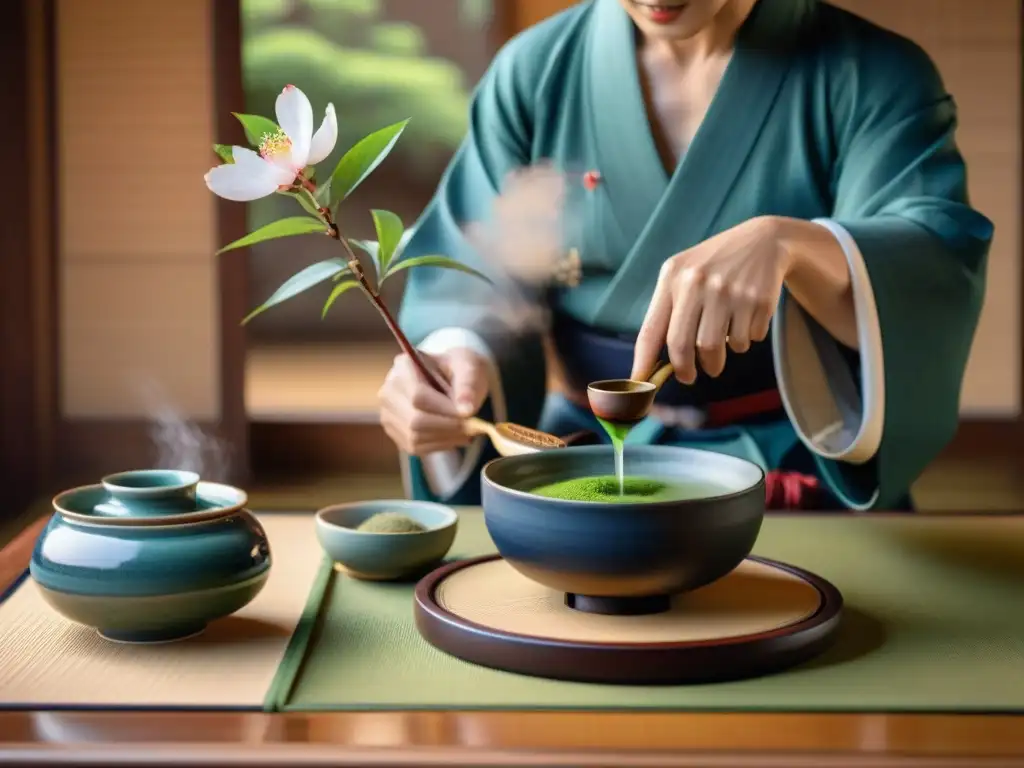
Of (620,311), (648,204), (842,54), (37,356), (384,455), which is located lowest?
(384,455)

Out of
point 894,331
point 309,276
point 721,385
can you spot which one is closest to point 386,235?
point 309,276

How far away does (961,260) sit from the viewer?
1.48 meters

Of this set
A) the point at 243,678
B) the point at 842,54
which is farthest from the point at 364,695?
the point at 842,54

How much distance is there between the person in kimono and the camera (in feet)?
4.64

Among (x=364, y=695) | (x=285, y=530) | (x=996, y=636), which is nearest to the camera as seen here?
(x=364, y=695)


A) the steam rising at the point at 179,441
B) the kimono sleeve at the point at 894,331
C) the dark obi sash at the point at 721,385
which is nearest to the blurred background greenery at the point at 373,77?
the steam rising at the point at 179,441

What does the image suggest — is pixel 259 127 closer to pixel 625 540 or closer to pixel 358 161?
pixel 358 161

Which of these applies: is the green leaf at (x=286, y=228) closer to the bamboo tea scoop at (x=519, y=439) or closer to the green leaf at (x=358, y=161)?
the green leaf at (x=358, y=161)

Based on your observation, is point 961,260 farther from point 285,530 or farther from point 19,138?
point 19,138

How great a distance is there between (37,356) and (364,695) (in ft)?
9.90

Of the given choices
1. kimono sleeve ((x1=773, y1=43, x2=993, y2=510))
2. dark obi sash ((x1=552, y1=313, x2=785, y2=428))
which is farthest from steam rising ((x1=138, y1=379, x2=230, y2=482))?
kimono sleeve ((x1=773, y1=43, x2=993, y2=510))

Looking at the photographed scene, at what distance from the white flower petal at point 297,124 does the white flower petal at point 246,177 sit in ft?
0.06

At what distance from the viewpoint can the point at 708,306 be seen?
1138 millimetres

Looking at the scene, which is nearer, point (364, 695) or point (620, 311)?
point (364, 695)
